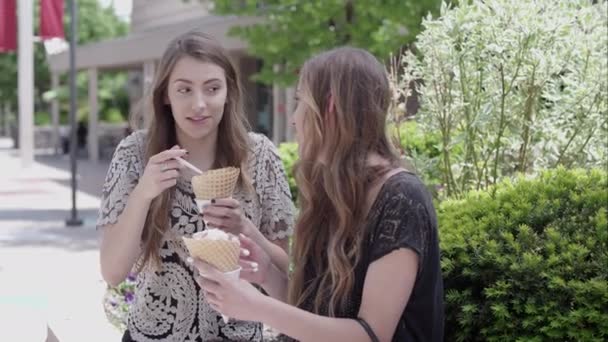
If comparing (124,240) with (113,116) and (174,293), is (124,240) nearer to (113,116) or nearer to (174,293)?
(174,293)

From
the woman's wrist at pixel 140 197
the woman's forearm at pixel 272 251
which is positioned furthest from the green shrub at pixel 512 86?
the woman's wrist at pixel 140 197

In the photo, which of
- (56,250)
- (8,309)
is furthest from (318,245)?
(56,250)

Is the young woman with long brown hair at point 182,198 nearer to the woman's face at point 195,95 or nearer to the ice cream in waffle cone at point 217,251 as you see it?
the woman's face at point 195,95

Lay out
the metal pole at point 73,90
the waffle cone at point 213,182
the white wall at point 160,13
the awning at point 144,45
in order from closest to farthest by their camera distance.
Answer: the waffle cone at point 213,182 → the metal pole at point 73,90 → the awning at point 144,45 → the white wall at point 160,13

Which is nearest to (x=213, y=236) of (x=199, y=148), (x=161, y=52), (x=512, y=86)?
(x=199, y=148)

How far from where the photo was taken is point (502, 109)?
5.63m

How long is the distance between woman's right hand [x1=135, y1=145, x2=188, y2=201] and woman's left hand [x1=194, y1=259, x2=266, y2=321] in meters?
0.57

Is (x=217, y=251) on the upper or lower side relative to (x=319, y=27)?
upper

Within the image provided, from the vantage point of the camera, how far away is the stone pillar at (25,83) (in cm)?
2883

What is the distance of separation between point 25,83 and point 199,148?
90.3 ft

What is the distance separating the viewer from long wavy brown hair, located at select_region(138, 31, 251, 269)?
9.52 feet

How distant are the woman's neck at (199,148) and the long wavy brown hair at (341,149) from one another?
0.86 m

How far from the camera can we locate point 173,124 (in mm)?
3080

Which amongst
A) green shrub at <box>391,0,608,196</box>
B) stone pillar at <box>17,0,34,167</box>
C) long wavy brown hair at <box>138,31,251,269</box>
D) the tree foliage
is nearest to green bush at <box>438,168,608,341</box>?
long wavy brown hair at <box>138,31,251,269</box>
